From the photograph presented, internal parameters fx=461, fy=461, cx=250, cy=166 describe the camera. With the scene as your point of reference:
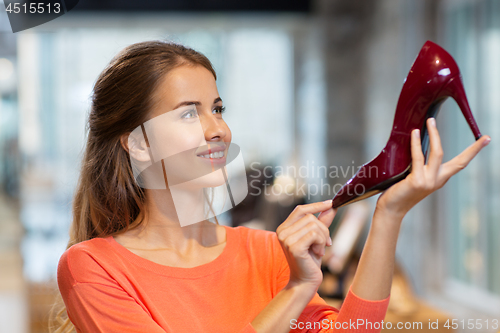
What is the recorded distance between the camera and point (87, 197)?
0.71m

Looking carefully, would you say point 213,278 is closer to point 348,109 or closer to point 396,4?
point 396,4

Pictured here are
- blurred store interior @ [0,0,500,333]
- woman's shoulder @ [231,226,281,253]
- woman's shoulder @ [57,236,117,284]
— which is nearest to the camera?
woman's shoulder @ [57,236,117,284]

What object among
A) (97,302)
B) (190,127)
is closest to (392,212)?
(190,127)

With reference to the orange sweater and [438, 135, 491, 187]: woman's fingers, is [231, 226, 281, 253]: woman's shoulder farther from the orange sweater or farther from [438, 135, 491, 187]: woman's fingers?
[438, 135, 491, 187]: woman's fingers

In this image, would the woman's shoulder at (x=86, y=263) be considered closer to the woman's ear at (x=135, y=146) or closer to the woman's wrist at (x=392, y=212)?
the woman's ear at (x=135, y=146)

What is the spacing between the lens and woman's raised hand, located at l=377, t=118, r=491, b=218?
0.49m

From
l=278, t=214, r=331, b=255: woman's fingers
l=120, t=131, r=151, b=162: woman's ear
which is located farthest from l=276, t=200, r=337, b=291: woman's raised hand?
l=120, t=131, r=151, b=162: woman's ear

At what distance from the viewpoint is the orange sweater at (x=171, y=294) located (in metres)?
0.57

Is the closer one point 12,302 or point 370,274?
point 370,274

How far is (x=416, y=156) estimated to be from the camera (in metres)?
0.50

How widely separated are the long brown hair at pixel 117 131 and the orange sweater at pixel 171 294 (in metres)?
0.06

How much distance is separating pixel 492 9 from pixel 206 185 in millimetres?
1424

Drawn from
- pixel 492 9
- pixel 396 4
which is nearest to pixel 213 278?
pixel 492 9

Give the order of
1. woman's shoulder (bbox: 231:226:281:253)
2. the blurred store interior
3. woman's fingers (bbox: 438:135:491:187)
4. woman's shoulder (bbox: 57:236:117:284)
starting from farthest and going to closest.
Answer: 1. the blurred store interior
2. woman's shoulder (bbox: 231:226:281:253)
3. woman's shoulder (bbox: 57:236:117:284)
4. woman's fingers (bbox: 438:135:491:187)
